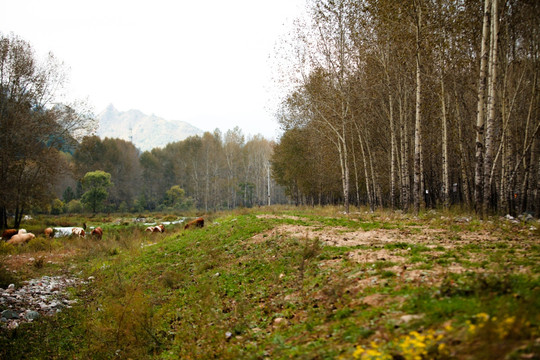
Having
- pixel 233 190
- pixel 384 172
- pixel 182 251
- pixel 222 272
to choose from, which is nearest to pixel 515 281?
pixel 222 272

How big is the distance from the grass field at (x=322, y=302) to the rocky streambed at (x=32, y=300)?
0.49 metres

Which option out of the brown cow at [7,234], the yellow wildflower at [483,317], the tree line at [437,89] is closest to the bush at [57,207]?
the brown cow at [7,234]

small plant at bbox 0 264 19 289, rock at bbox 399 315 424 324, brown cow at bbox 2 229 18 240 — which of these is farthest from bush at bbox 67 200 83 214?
rock at bbox 399 315 424 324

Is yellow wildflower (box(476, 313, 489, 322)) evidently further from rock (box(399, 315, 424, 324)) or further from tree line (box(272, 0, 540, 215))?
tree line (box(272, 0, 540, 215))

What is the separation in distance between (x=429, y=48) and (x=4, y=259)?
2453 centimetres

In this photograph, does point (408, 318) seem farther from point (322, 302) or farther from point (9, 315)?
point (9, 315)

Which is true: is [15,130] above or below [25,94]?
below

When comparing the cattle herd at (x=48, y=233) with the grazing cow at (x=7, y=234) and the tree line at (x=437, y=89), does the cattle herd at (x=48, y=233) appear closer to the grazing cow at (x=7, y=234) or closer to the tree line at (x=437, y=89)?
the grazing cow at (x=7, y=234)

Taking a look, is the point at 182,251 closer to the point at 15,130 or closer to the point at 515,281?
the point at 515,281

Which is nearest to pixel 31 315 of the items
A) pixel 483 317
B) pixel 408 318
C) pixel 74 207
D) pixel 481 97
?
pixel 408 318

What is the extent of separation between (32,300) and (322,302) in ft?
31.9

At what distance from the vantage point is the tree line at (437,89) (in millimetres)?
16531

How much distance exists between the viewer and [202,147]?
77812mm

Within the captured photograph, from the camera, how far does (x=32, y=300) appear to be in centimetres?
1036
